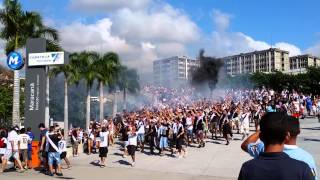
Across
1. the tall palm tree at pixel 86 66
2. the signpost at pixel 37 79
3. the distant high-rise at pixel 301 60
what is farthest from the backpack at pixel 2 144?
the distant high-rise at pixel 301 60

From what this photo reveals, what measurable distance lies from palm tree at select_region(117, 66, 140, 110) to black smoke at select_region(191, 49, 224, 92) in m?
7.48

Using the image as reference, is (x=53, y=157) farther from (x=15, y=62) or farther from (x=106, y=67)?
(x=106, y=67)

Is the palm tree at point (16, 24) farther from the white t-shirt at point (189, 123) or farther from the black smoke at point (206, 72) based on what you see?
the black smoke at point (206, 72)

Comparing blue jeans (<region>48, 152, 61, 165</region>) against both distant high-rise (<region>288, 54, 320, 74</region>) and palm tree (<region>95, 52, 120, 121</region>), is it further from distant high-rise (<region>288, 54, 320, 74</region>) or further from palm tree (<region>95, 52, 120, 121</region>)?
distant high-rise (<region>288, 54, 320, 74</region>)

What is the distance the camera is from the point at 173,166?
57.7ft

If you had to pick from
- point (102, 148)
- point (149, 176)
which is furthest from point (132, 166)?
point (149, 176)

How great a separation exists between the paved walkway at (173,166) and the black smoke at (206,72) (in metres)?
39.5

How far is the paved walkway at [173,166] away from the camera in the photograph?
1571 centimetres

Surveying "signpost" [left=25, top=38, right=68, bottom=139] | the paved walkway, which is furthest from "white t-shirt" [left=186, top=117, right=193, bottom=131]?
"signpost" [left=25, top=38, right=68, bottom=139]

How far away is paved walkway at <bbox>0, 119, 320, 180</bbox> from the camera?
51.5 feet

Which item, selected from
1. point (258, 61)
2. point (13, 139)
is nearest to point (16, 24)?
point (13, 139)

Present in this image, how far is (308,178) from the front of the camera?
2914mm

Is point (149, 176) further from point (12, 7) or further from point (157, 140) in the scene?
point (12, 7)

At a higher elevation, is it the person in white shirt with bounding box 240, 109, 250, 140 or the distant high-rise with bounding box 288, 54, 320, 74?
the distant high-rise with bounding box 288, 54, 320, 74
